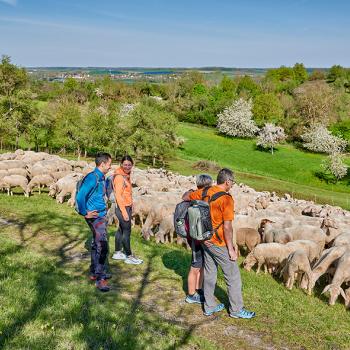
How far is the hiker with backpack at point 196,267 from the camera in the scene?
9.11m

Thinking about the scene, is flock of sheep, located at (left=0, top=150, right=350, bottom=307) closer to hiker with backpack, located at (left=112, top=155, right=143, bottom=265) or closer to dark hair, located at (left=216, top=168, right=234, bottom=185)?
hiker with backpack, located at (left=112, top=155, right=143, bottom=265)

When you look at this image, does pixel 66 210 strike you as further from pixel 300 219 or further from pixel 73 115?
pixel 73 115

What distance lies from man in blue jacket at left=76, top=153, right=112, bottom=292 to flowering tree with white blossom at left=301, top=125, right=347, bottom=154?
6946 cm

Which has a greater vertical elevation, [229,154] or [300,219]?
[300,219]

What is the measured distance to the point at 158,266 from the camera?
39.2 ft

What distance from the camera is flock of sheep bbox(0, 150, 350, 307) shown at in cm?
1241

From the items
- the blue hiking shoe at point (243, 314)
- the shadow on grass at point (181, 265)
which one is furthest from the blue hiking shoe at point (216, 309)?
the shadow on grass at point (181, 265)

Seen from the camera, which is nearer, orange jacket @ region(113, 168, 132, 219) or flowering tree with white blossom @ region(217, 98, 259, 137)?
orange jacket @ region(113, 168, 132, 219)

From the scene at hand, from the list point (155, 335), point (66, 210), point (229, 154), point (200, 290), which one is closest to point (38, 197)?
point (66, 210)

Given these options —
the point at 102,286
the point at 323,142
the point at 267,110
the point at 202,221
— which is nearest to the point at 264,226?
the point at 102,286

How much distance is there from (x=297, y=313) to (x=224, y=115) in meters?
85.8

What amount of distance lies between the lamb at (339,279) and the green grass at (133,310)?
0.31 metres

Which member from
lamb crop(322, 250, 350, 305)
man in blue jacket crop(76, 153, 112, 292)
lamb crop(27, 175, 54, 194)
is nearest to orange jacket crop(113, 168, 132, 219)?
man in blue jacket crop(76, 153, 112, 292)

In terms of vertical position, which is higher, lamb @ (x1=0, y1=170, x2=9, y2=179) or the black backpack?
the black backpack
